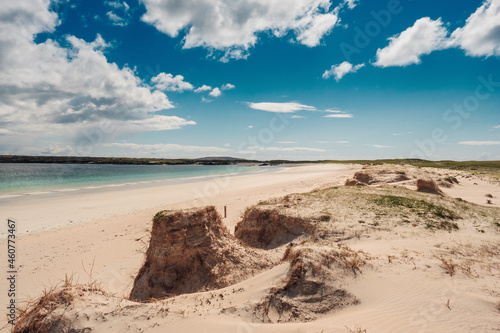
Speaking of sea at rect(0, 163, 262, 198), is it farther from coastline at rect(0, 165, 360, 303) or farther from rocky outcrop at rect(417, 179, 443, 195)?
rocky outcrop at rect(417, 179, 443, 195)

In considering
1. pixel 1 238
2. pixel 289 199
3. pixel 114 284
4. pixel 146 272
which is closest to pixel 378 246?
pixel 289 199

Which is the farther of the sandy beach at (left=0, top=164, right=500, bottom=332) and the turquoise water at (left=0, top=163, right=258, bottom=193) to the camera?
the turquoise water at (left=0, top=163, right=258, bottom=193)

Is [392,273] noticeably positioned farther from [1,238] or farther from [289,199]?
[1,238]

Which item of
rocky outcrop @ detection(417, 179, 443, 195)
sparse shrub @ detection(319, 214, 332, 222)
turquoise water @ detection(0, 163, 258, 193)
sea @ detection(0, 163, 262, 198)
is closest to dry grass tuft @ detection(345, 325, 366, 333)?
sparse shrub @ detection(319, 214, 332, 222)

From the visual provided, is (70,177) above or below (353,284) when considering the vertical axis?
below

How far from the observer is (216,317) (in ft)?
14.7

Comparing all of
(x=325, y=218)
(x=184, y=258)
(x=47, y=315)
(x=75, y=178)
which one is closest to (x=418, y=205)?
(x=325, y=218)

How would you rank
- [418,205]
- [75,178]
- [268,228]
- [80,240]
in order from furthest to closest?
[75,178] < [80,240] < [418,205] < [268,228]

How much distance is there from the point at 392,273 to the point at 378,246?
2.38 meters

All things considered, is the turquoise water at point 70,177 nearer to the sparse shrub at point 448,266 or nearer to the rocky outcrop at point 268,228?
the rocky outcrop at point 268,228

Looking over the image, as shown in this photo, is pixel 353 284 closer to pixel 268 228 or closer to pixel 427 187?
pixel 268 228

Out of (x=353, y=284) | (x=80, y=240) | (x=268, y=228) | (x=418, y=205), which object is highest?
(x=418, y=205)

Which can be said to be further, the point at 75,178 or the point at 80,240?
the point at 75,178

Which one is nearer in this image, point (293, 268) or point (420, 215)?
point (293, 268)
